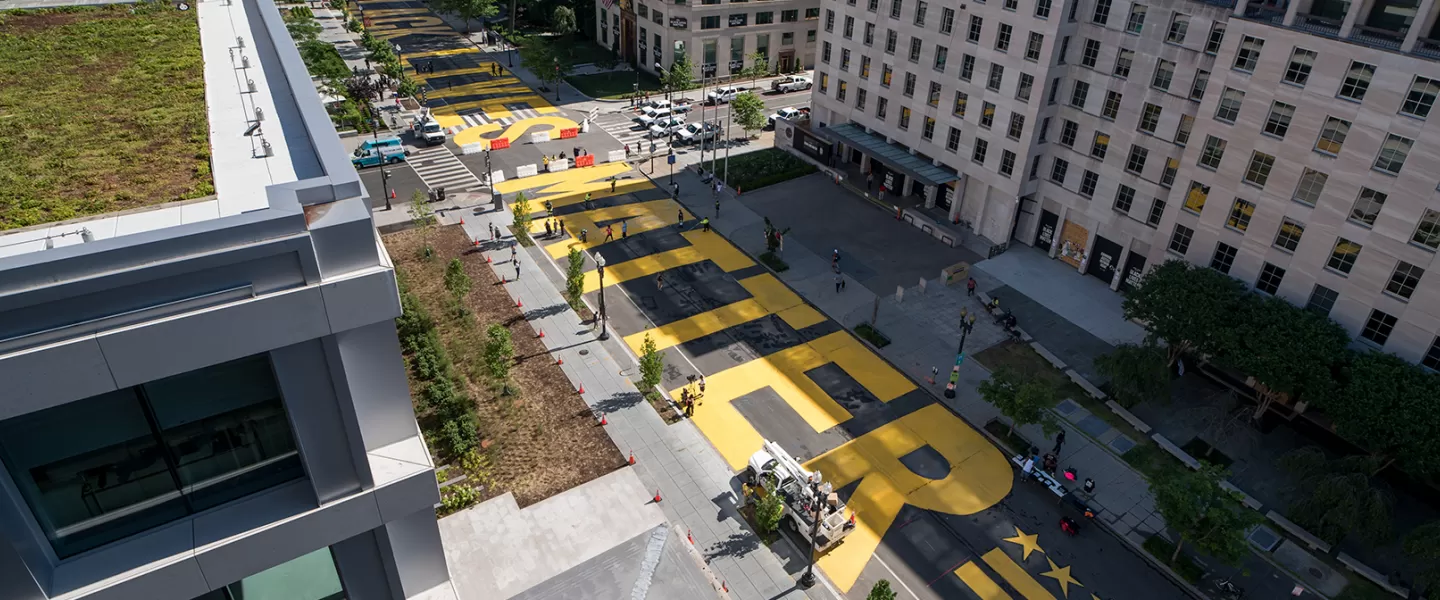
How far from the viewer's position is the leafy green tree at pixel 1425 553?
28141 millimetres

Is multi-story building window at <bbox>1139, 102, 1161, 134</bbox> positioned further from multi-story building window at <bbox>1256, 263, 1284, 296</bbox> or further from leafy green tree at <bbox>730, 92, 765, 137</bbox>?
leafy green tree at <bbox>730, 92, 765, 137</bbox>

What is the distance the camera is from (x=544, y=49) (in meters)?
86.8

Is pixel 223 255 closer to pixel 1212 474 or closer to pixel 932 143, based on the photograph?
pixel 1212 474

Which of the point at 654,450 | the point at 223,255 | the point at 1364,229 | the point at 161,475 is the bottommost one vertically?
the point at 654,450

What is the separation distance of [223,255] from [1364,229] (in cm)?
4450

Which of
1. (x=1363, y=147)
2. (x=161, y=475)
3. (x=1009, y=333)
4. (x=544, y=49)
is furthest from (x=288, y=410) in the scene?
(x=544, y=49)

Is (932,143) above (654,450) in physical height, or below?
above

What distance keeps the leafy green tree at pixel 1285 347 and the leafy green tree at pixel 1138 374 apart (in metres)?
3.25

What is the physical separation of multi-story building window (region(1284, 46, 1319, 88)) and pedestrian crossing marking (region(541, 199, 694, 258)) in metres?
36.7

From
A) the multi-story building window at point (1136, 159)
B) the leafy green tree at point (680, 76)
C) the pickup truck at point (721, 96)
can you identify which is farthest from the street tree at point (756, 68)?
the multi-story building window at point (1136, 159)

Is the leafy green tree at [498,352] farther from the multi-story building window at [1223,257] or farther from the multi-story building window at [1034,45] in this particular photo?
the multi-story building window at [1223,257]

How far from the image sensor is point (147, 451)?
14578 mm

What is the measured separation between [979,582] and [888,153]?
119 ft

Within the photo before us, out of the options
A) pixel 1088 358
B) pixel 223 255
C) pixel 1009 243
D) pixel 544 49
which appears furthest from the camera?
pixel 544 49
